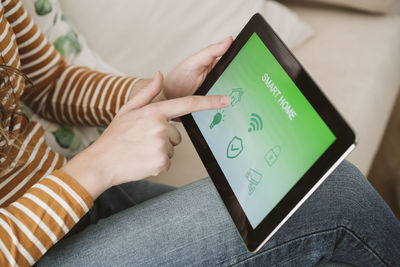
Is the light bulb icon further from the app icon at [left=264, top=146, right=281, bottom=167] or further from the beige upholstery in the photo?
the beige upholstery

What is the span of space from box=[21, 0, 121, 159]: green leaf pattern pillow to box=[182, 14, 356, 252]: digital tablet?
305 millimetres

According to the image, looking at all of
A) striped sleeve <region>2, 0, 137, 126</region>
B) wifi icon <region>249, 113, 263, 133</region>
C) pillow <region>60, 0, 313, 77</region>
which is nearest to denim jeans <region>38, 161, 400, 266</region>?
wifi icon <region>249, 113, 263, 133</region>

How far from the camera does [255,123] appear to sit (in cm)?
47

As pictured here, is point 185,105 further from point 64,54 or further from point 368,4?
point 368,4

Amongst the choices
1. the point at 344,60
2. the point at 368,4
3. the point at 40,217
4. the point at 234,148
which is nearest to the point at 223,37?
the point at 344,60

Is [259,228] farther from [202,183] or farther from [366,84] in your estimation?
[366,84]

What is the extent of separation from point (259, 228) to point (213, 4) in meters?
0.67

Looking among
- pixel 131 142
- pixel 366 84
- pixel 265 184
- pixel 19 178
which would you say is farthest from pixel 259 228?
pixel 366 84

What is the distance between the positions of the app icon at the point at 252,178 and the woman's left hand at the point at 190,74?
0.19 metres

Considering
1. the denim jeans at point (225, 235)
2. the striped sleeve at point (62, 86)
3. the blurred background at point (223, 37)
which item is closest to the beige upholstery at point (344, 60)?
the blurred background at point (223, 37)

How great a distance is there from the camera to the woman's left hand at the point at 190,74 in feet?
1.89

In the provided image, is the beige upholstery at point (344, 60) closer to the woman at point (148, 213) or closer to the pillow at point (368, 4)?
the pillow at point (368, 4)

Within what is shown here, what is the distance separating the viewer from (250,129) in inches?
18.6

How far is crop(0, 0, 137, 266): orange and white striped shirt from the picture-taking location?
46 cm
